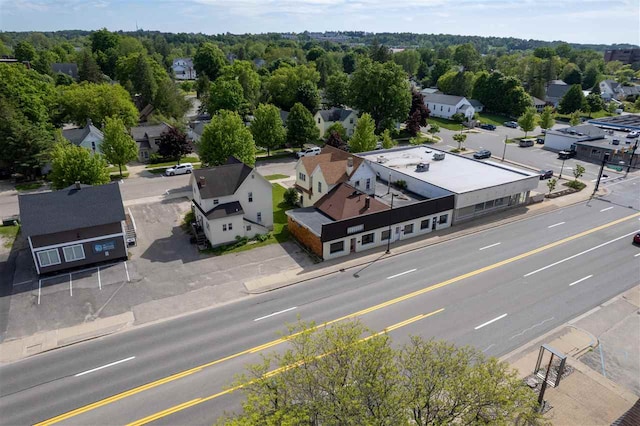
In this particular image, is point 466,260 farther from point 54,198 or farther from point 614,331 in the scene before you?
point 54,198

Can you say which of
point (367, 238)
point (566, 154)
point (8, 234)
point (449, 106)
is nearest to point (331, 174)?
point (367, 238)

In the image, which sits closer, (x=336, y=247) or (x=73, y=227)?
(x=73, y=227)

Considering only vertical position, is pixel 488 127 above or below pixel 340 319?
above

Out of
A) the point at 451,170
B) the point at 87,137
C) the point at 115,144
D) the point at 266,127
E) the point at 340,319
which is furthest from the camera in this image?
the point at 266,127

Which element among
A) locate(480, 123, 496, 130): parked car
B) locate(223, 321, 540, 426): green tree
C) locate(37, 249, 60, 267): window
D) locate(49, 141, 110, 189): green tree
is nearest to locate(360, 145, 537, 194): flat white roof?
locate(223, 321, 540, 426): green tree

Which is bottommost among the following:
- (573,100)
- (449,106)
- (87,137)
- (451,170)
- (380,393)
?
(451,170)

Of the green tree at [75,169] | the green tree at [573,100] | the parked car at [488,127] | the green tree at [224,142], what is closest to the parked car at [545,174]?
the parked car at [488,127]

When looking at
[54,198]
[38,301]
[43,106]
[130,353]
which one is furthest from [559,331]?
[43,106]

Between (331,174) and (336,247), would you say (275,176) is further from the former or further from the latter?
(336,247)
